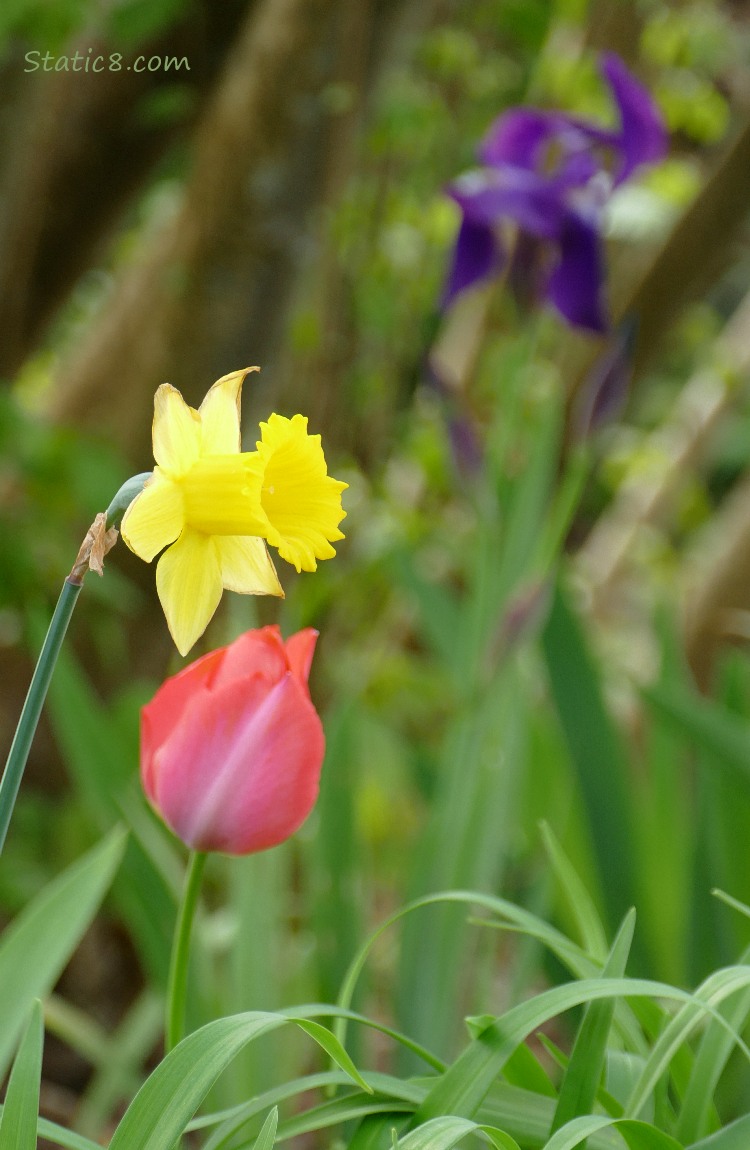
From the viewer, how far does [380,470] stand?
1.72 meters

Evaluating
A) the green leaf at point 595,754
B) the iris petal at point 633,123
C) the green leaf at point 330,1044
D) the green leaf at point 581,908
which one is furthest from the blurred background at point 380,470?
the green leaf at point 330,1044

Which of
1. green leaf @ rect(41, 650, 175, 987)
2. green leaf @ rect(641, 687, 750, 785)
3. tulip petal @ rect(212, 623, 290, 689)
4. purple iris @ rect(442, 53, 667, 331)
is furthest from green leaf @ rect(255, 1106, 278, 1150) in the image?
purple iris @ rect(442, 53, 667, 331)

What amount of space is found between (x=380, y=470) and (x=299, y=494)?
4.59 ft

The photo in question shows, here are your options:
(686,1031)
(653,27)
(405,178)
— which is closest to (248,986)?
(686,1031)

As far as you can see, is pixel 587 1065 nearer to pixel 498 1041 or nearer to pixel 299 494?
pixel 498 1041

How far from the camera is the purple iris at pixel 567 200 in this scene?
90 cm

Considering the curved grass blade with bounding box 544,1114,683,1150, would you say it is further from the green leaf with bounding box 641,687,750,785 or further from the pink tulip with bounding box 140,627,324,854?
the green leaf with bounding box 641,687,750,785

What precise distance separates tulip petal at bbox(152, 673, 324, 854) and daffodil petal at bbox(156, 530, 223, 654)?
60mm

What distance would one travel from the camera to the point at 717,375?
7.03 ft

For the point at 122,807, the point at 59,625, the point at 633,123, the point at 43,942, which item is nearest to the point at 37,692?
the point at 59,625

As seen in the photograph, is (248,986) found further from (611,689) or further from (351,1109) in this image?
(611,689)

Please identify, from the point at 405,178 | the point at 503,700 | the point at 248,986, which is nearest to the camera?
the point at 248,986

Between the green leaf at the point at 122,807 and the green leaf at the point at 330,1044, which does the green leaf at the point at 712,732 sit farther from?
the green leaf at the point at 330,1044

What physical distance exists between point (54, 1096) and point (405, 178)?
121 cm
